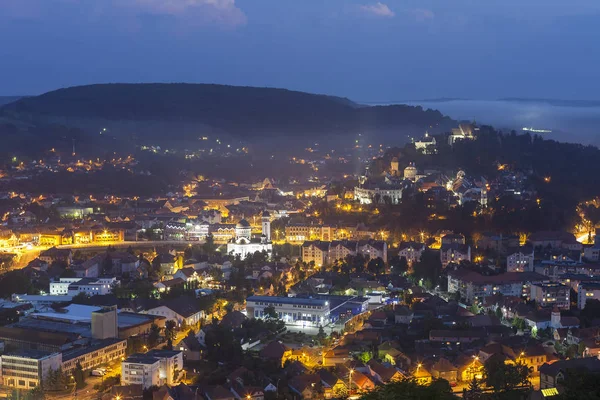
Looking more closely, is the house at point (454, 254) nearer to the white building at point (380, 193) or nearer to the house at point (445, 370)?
the white building at point (380, 193)

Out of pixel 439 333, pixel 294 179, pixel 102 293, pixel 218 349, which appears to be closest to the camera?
pixel 218 349

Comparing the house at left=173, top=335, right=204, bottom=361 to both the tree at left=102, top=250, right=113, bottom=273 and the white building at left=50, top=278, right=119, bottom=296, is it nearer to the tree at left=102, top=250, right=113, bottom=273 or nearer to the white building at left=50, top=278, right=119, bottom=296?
the white building at left=50, top=278, right=119, bottom=296

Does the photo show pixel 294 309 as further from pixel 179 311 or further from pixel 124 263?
pixel 124 263

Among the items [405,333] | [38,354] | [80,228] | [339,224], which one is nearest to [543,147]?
[339,224]

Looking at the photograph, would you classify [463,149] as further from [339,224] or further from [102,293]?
[102,293]

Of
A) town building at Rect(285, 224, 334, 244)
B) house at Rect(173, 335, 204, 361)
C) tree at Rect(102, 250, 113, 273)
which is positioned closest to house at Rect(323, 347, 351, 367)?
house at Rect(173, 335, 204, 361)

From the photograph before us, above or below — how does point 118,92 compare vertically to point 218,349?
above

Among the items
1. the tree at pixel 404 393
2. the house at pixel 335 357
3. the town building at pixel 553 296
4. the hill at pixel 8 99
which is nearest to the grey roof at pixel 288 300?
the house at pixel 335 357

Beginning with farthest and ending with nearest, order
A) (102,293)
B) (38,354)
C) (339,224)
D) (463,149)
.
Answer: (463,149)
(339,224)
(102,293)
(38,354)
